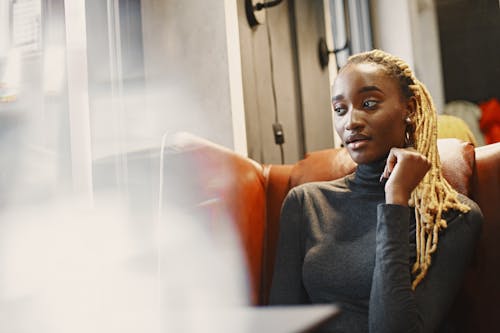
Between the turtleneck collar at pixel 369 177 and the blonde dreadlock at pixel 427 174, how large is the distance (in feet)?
0.28

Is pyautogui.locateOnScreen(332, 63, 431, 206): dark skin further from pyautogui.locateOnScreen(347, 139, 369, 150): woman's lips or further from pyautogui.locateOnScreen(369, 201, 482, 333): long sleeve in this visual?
pyautogui.locateOnScreen(369, 201, 482, 333): long sleeve

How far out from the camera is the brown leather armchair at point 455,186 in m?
1.21

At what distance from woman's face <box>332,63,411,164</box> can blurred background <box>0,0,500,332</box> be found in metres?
0.33

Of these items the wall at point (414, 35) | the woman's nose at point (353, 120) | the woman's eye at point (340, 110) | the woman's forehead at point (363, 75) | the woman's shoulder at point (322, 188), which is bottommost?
the woman's shoulder at point (322, 188)

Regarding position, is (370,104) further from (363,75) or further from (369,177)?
(369,177)

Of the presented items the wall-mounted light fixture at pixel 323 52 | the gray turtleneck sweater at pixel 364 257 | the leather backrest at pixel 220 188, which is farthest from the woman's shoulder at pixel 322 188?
the wall-mounted light fixture at pixel 323 52

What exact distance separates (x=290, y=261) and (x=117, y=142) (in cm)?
58

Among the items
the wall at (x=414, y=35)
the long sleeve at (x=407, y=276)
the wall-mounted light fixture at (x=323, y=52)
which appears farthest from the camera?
the wall at (x=414, y=35)

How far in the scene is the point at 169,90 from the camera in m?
1.69

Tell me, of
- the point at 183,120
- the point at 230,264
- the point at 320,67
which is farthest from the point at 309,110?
the point at 230,264

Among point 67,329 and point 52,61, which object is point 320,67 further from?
point 67,329

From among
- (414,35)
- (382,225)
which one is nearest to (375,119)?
(382,225)

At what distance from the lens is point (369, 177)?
1241 millimetres

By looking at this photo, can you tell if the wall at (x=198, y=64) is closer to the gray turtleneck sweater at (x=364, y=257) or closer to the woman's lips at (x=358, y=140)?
the gray turtleneck sweater at (x=364, y=257)
